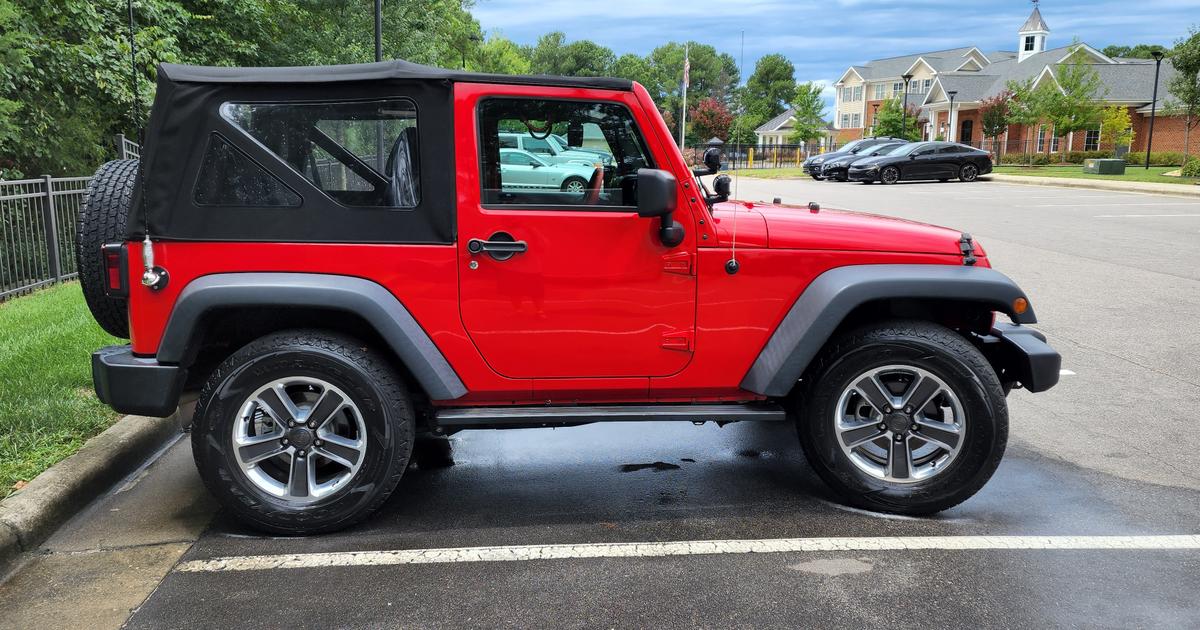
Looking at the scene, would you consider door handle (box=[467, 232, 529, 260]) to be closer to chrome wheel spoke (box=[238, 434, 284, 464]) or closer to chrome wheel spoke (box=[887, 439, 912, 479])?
chrome wheel spoke (box=[238, 434, 284, 464])

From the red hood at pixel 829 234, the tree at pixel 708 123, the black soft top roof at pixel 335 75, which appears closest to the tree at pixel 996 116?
the tree at pixel 708 123

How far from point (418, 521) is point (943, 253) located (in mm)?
2611

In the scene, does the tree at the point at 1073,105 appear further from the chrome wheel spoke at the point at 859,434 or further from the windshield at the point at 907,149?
the chrome wheel spoke at the point at 859,434

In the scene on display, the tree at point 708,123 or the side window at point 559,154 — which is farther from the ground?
the tree at point 708,123

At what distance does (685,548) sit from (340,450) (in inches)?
59.2

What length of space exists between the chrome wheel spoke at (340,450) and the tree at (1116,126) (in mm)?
51033

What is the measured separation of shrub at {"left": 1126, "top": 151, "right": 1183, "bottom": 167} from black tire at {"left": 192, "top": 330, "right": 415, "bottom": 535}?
49.5 m

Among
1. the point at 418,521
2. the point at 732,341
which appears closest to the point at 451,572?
the point at 418,521

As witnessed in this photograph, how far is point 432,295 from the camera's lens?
12.4ft

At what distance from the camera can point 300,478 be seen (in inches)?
152

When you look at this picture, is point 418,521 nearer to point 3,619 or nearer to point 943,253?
point 3,619

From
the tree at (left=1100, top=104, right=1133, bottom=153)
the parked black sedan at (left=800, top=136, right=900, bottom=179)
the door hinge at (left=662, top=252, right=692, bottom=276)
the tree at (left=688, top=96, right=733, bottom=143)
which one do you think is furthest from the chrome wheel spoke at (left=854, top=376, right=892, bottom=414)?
the tree at (left=688, top=96, right=733, bottom=143)

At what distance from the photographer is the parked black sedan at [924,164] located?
1247 inches

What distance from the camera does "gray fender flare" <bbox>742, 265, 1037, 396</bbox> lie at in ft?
12.5
